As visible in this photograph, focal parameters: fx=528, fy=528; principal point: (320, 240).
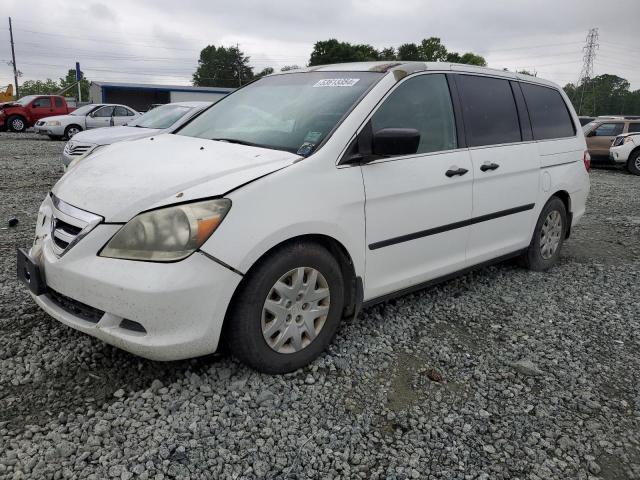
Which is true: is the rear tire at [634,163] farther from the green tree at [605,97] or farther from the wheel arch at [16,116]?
the green tree at [605,97]

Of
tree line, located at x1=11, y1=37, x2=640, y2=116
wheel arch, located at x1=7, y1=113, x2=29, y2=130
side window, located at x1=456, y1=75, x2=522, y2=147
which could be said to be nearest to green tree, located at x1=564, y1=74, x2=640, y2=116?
tree line, located at x1=11, y1=37, x2=640, y2=116

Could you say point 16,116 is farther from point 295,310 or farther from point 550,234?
point 295,310

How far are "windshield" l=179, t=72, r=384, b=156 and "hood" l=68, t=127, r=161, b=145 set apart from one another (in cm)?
526

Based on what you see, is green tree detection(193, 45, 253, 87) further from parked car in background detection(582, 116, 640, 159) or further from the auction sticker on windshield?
the auction sticker on windshield

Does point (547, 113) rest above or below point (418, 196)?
A: above

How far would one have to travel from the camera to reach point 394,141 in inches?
115

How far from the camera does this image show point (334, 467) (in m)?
2.23

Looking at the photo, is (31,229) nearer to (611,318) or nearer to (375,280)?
(375,280)

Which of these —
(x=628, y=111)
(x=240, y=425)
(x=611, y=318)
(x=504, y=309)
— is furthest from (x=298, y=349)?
(x=628, y=111)

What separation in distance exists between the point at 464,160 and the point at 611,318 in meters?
1.65

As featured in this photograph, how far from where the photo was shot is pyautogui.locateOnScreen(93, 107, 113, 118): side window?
62.3 feet

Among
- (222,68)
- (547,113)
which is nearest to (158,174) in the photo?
(547,113)

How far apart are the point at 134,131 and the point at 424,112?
699 centimetres

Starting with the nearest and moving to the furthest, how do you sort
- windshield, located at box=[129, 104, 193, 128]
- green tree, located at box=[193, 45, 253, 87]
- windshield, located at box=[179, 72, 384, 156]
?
windshield, located at box=[179, 72, 384, 156] → windshield, located at box=[129, 104, 193, 128] → green tree, located at box=[193, 45, 253, 87]
